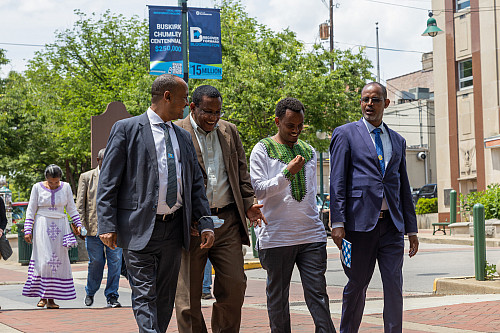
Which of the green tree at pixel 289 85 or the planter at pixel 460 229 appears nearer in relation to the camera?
the planter at pixel 460 229

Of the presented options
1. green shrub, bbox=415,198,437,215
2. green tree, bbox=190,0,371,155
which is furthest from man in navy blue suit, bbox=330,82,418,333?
green shrub, bbox=415,198,437,215

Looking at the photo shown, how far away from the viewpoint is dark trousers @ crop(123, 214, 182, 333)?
15.4 feet

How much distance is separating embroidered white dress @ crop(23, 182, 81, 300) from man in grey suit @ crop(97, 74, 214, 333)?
16.8ft

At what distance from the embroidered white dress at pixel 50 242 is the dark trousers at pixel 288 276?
478 centimetres

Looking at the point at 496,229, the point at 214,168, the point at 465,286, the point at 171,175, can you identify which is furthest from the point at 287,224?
the point at 496,229

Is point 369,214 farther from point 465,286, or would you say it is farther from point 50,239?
point 50,239

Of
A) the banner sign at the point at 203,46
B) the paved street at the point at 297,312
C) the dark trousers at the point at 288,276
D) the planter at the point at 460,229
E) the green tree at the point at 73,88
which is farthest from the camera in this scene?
the green tree at the point at 73,88

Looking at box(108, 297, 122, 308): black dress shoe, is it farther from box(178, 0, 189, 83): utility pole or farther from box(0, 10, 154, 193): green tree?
box(0, 10, 154, 193): green tree

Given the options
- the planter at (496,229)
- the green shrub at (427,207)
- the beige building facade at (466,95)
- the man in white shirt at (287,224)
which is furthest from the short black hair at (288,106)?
the green shrub at (427,207)

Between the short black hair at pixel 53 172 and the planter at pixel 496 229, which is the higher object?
the short black hair at pixel 53 172

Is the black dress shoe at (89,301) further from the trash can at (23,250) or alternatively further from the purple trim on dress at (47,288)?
the trash can at (23,250)

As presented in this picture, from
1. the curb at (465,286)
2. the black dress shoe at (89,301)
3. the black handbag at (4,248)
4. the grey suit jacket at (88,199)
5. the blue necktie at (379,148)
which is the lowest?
the black dress shoe at (89,301)

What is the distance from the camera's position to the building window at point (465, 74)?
30.8m

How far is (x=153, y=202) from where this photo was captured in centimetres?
478
